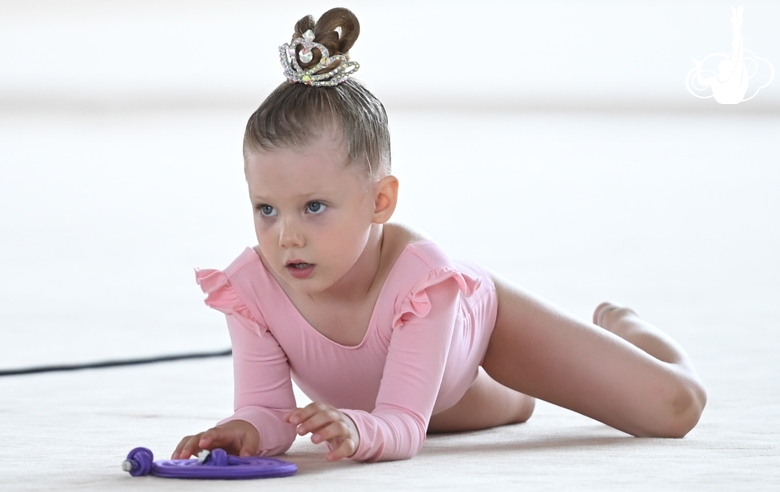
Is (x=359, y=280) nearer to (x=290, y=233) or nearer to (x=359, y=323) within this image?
(x=359, y=323)

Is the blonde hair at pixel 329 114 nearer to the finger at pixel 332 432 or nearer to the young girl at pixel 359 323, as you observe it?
the young girl at pixel 359 323

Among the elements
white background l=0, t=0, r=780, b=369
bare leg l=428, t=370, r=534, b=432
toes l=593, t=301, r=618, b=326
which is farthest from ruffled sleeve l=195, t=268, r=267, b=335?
white background l=0, t=0, r=780, b=369

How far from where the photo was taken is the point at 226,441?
1.29m

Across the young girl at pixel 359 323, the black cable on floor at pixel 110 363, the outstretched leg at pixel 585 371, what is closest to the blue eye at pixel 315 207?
the young girl at pixel 359 323

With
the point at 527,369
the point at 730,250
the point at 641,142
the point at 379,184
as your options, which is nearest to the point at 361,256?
the point at 379,184

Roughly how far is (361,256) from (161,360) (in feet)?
3.40

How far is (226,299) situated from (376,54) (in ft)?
19.9

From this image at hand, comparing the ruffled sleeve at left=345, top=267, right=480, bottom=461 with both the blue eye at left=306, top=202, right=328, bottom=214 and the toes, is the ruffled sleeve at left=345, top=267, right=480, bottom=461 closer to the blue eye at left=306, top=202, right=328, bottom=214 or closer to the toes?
the blue eye at left=306, top=202, right=328, bottom=214

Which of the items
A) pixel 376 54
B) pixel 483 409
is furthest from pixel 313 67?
pixel 376 54

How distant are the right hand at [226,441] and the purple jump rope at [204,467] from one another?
0.05m

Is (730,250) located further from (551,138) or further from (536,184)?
(551,138)

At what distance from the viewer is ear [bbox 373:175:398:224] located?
136 centimetres

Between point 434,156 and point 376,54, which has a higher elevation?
point 376,54
